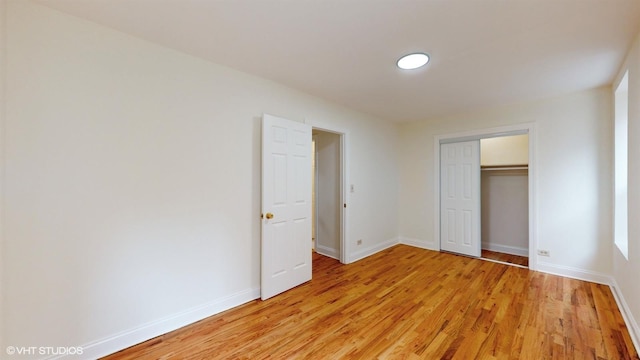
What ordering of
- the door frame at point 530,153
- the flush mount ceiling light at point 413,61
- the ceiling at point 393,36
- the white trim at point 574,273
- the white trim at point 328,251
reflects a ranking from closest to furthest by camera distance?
the ceiling at point 393,36
the flush mount ceiling light at point 413,61
the white trim at point 574,273
the door frame at point 530,153
the white trim at point 328,251

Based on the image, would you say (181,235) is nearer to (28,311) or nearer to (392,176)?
(28,311)

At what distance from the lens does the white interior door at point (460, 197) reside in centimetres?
399

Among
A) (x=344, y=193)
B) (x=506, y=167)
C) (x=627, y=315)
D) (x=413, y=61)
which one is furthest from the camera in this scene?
(x=506, y=167)

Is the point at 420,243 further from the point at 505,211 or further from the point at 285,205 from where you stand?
the point at 285,205

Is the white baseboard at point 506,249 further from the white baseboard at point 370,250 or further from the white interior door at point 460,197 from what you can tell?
the white baseboard at point 370,250

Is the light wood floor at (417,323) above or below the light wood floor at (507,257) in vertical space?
below

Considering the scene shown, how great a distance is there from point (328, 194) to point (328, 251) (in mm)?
942

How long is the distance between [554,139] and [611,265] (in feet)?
5.25

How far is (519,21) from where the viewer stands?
1734 mm

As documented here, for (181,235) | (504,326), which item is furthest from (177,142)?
(504,326)

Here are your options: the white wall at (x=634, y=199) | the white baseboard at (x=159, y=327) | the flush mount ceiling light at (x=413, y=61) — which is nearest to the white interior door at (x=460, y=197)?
the white wall at (x=634, y=199)

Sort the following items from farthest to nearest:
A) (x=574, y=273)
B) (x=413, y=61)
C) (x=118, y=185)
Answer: (x=574, y=273), (x=413, y=61), (x=118, y=185)

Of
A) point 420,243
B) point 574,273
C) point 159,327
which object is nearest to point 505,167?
point 574,273

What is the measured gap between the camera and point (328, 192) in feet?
13.5
